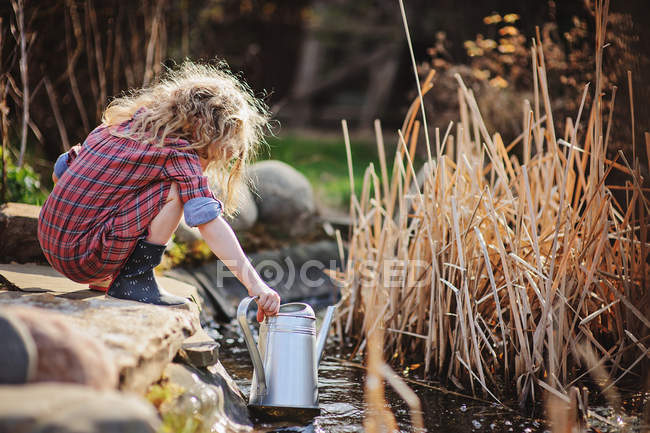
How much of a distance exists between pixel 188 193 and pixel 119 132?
34cm

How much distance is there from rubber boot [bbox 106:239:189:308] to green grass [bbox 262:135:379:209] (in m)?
2.77

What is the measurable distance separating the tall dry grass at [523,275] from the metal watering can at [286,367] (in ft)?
1.12

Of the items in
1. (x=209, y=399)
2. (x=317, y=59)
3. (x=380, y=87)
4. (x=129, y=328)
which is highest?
(x=317, y=59)

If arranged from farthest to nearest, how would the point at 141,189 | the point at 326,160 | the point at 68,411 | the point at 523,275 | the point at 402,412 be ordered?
the point at 326,160 < the point at 523,275 < the point at 402,412 < the point at 141,189 < the point at 68,411

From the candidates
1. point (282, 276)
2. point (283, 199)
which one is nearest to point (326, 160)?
point (283, 199)

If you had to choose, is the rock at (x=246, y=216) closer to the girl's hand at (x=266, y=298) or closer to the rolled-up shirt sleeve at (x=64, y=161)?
the rolled-up shirt sleeve at (x=64, y=161)

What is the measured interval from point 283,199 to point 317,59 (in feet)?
16.6

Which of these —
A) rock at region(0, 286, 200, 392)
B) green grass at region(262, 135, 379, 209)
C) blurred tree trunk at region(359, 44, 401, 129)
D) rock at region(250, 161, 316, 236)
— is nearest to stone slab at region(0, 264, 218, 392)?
rock at region(0, 286, 200, 392)

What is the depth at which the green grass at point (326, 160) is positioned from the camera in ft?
17.7

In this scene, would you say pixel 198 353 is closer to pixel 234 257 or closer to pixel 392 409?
pixel 234 257

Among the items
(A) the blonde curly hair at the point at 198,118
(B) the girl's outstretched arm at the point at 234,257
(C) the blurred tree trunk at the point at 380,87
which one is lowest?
(B) the girl's outstretched arm at the point at 234,257

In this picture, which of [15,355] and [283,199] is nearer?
[15,355]

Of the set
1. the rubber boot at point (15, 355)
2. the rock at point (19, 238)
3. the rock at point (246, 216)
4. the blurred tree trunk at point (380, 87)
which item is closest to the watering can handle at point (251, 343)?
the rubber boot at point (15, 355)

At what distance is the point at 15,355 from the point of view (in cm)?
111
